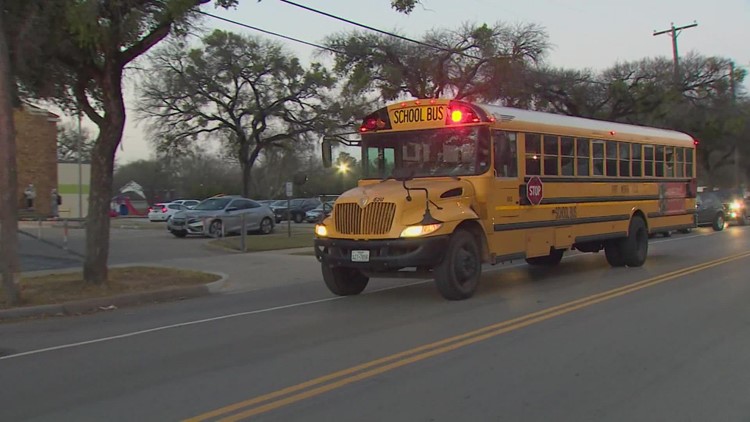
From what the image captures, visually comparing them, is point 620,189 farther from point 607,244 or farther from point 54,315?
point 54,315

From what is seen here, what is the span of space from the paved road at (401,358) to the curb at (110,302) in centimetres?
45

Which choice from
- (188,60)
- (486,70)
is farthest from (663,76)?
(188,60)

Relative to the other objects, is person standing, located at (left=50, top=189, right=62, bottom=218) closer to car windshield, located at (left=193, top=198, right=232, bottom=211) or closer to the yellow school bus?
car windshield, located at (left=193, top=198, right=232, bottom=211)

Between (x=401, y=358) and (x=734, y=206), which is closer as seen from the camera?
(x=401, y=358)

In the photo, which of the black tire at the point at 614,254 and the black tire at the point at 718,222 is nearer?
the black tire at the point at 614,254

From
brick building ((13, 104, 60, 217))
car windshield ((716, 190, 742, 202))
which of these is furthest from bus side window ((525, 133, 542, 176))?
brick building ((13, 104, 60, 217))

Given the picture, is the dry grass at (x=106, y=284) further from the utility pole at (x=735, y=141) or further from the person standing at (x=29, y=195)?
the utility pole at (x=735, y=141)

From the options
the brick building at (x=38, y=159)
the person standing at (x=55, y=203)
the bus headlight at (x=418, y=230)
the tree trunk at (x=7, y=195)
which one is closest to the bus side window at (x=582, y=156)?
the bus headlight at (x=418, y=230)

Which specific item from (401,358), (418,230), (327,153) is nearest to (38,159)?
(327,153)

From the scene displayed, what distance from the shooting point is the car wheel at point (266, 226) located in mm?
26766

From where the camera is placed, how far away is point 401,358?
6.78 meters

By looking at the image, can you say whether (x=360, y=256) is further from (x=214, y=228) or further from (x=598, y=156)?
(x=214, y=228)

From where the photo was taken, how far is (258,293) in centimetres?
1251

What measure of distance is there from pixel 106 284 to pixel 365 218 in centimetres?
509
